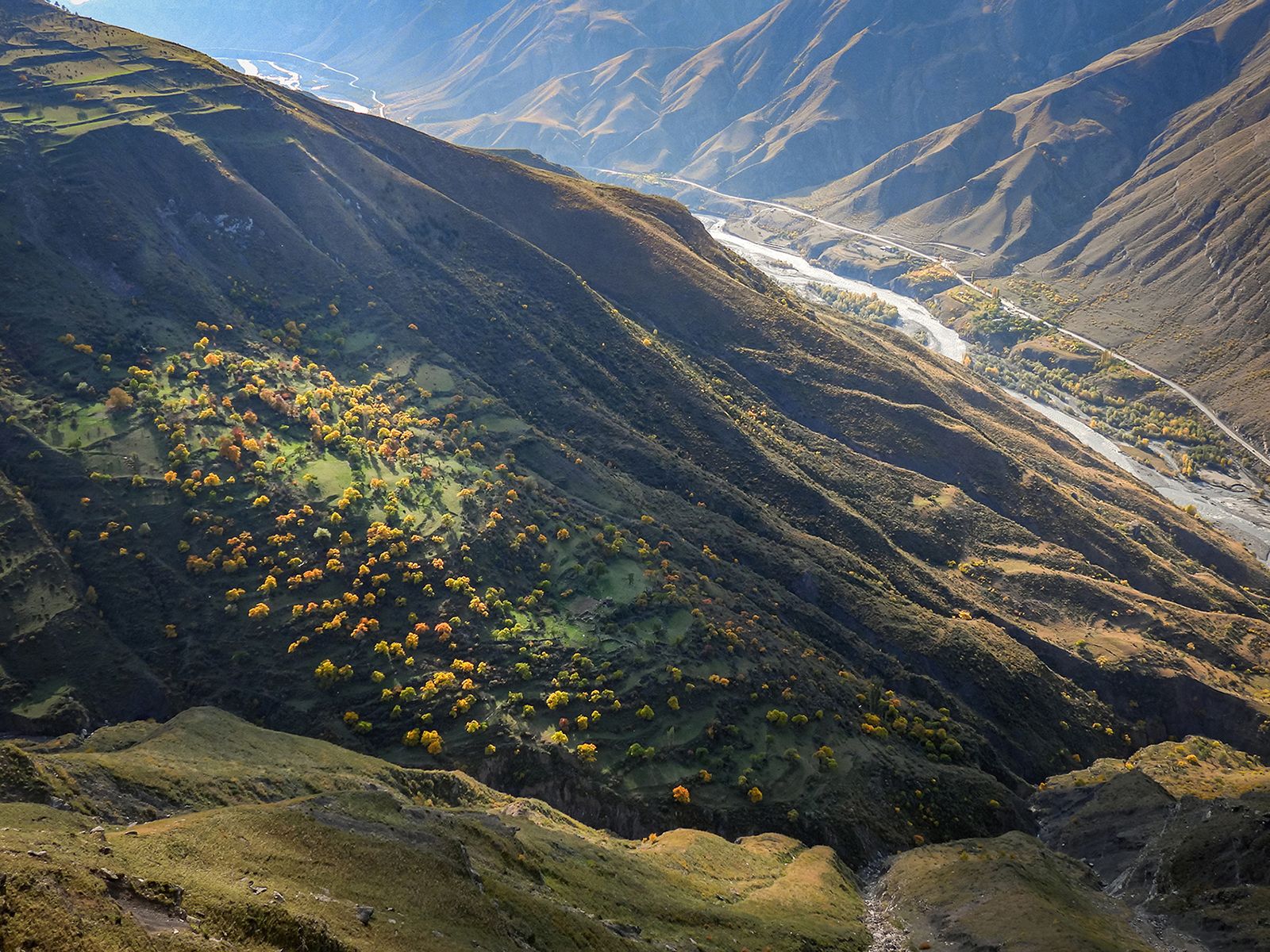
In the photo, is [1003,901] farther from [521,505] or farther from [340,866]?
[521,505]

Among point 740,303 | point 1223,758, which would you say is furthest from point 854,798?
point 740,303

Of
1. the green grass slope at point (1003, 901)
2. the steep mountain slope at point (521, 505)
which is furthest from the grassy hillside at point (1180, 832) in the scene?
the steep mountain slope at point (521, 505)

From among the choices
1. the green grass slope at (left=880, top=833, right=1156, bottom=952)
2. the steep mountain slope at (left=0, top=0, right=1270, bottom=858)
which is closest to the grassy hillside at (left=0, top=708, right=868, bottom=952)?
the green grass slope at (left=880, top=833, right=1156, bottom=952)

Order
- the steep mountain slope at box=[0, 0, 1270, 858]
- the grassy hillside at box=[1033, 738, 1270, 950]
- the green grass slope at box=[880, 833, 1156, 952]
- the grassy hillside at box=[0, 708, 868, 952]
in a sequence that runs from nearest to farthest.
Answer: the grassy hillside at box=[0, 708, 868, 952] → the green grass slope at box=[880, 833, 1156, 952] → the grassy hillside at box=[1033, 738, 1270, 950] → the steep mountain slope at box=[0, 0, 1270, 858]

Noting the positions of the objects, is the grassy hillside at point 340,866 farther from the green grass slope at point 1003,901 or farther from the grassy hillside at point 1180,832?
the grassy hillside at point 1180,832

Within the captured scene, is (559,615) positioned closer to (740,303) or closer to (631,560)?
(631,560)

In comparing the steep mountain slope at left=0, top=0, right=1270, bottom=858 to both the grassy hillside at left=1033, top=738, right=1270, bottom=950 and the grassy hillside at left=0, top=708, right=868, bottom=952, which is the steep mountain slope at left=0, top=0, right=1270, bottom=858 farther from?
the grassy hillside at left=0, top=708, right=868, bottom=952

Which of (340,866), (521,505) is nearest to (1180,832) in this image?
(340,866)
